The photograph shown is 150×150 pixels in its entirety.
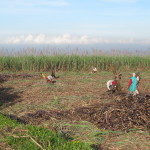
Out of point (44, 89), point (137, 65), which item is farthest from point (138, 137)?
point (137, 65)

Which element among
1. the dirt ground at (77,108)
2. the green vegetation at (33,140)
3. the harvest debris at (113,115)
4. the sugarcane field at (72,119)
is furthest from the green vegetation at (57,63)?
the green vegetation at (33,140)

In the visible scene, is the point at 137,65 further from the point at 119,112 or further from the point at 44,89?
the point at 119,112

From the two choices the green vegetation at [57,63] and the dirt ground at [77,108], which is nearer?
the dirt ground at [77,108]

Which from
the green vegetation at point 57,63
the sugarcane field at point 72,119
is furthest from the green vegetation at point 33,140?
the green vegetation at point 57,63

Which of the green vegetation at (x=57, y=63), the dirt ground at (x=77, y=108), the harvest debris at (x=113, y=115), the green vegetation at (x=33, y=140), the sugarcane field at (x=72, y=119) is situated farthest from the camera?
the green vegetation at (x=57, y=63)

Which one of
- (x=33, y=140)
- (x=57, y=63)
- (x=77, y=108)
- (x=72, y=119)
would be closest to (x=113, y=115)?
(x=72, y=119)

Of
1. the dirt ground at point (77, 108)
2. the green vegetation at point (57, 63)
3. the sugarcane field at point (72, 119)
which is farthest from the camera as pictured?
the green vegetation at point (57, 63)

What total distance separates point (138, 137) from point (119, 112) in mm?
1041

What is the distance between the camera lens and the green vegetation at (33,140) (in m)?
3.51

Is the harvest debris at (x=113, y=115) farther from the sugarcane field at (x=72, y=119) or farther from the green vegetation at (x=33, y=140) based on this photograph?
the green vegetation at (x=33, y=140)

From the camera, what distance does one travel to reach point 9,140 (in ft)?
12.6

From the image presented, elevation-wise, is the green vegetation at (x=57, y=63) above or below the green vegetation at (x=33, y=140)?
above

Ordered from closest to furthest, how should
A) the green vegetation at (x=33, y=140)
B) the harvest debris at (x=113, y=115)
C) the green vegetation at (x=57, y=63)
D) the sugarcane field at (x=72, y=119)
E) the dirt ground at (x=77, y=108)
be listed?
the green vegetation at (x=33, y=140)
the sugarcane field at (x=72, y=119)
the harvest debris at (x=113, y=115)
the dirt ground at (x=77, y=108)
the green vegetation at (x=57, y=63)

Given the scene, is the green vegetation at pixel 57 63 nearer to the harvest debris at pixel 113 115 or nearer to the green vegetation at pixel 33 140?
the harvest debris at pixel 113 115
